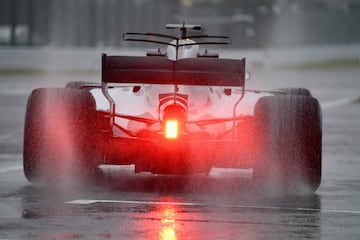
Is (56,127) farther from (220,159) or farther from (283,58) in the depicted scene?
(283,58)

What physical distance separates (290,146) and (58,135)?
2.12 metres

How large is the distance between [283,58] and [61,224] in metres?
46.4

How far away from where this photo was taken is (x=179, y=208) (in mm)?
13125

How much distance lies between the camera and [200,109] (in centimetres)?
1532

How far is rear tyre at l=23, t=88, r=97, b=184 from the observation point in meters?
14.9

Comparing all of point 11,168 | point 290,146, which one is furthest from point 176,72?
point 11,168

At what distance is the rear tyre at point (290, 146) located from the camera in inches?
575

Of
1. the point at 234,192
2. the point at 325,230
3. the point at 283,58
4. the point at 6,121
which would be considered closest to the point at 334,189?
the point at 234,192

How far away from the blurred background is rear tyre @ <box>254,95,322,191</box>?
28.5m

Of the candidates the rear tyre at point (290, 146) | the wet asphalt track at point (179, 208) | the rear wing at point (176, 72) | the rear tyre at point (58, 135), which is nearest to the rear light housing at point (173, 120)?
the rear wing at point (176, 72)

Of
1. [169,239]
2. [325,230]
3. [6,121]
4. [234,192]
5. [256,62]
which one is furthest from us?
[256,62]

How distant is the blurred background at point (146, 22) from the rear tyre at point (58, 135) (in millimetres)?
28215

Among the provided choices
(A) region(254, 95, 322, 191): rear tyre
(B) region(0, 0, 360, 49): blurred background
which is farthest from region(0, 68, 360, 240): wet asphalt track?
(B) region(0, 0, 360, 49): blurred background

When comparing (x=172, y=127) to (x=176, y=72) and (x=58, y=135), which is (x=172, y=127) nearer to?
(x=176, y=72)
